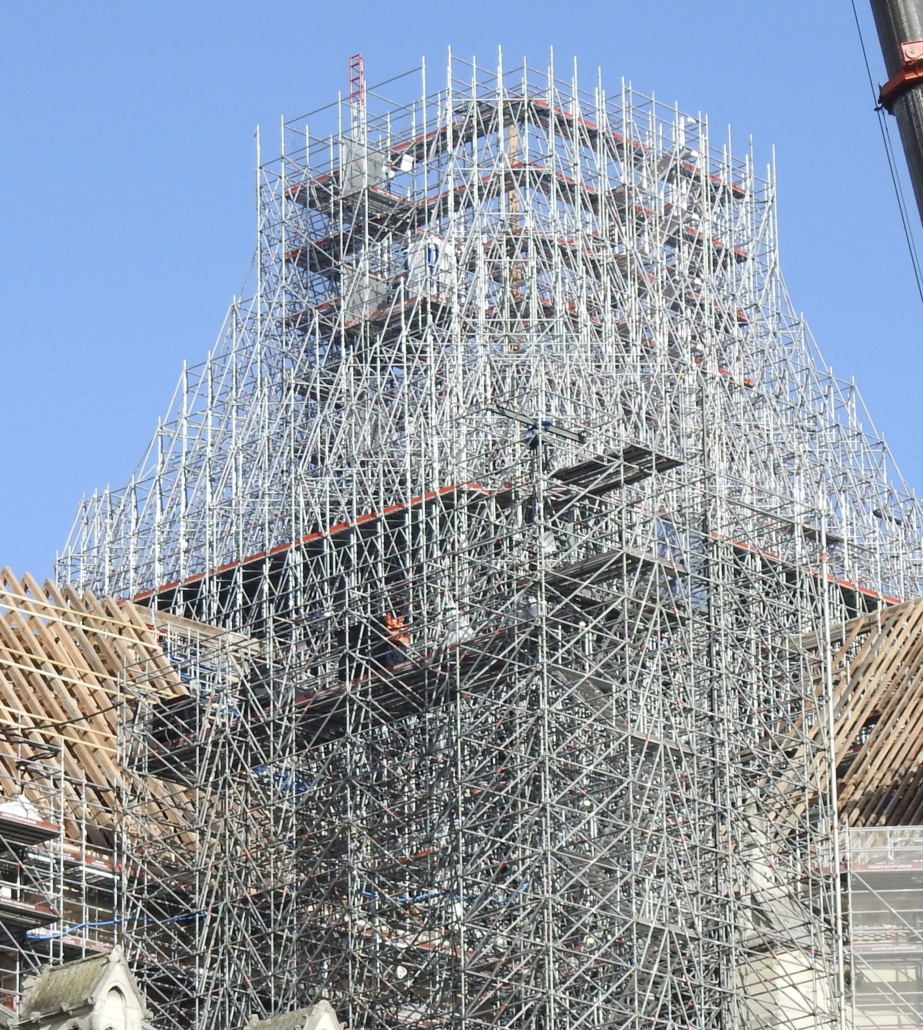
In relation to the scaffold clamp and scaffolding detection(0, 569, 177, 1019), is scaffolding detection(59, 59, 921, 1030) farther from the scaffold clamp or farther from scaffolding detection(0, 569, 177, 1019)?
the scaffold clamp

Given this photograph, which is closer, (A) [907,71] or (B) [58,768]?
(A) [907,71]

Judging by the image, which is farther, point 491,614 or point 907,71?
point 491,614

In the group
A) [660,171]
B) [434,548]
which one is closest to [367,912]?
[434,548]

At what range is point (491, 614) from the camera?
5494cm

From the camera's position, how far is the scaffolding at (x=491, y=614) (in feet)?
175

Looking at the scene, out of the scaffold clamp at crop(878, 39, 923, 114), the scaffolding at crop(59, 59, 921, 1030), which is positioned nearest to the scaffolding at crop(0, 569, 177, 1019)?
the scaffolding at crop(59, 59, 921, 1030)

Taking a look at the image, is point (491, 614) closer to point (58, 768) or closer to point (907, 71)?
point (58, 768)

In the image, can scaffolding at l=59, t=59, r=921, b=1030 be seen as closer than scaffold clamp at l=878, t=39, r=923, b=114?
No

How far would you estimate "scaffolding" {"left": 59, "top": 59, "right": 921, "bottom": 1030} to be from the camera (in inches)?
2103

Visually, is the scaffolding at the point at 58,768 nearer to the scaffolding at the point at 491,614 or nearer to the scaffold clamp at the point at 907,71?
the scaffolding at the point at 491,614

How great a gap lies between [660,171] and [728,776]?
22933 millimetres

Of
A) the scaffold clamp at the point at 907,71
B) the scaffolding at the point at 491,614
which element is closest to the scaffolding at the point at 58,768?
the scaffolding at the point at 491,614

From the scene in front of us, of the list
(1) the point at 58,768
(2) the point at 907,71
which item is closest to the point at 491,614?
(1) the point at 58,768

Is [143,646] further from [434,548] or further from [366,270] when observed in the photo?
[366,270]
